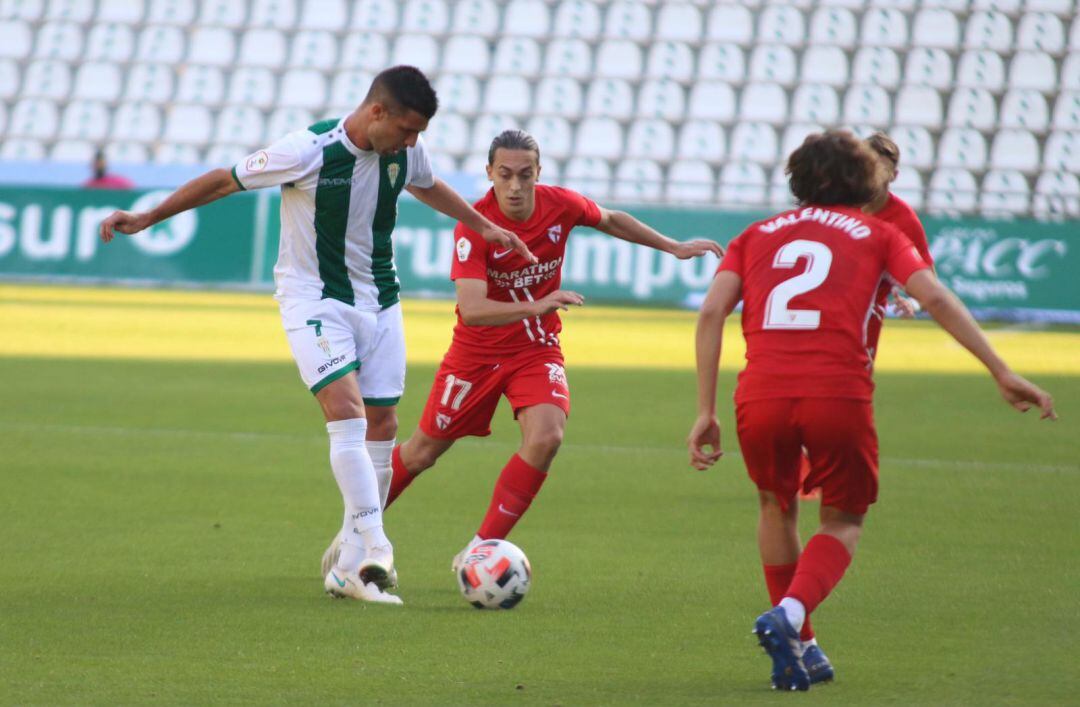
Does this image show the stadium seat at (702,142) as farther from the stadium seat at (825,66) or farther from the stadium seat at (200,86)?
the stadium seat at (200,86)

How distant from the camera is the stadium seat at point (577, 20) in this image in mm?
30578

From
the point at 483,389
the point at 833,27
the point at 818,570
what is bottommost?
the point at 818,570

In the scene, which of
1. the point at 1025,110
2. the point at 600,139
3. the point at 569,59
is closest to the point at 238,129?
the point at 569,59

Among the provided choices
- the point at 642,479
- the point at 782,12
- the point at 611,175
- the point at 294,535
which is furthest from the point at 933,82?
the point at 294,535

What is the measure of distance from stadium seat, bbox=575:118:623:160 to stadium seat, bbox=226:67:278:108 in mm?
5782

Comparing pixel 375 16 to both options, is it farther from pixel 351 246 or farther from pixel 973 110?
pixel 351 246

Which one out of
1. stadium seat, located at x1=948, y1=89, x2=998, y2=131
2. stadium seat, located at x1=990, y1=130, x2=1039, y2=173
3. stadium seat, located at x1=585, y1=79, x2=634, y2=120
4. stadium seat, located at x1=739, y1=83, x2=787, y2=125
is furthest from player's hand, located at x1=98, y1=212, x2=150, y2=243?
stadium seat, located at x1=948, y1=89, x2=998, y2=131

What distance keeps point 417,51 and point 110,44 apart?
19.8ft

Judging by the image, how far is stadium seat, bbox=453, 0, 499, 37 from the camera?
1222 inches

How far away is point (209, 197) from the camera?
5.96 m

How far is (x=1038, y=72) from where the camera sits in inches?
1108

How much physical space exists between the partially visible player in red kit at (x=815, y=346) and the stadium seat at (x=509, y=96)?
2495cm

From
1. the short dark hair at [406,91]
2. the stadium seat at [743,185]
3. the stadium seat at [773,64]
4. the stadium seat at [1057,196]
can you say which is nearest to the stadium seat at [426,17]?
the stadium seat at [773,64]

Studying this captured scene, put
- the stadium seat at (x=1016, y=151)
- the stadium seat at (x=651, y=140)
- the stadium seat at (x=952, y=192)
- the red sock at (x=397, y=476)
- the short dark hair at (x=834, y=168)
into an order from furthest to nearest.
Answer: the stadium seat at (x=651, y=140) < the stadium seat at (x=1016, y=151) < the stadium seat at (x=952, y=192) < the red sock at (x=397, y=476) < the short dark hair at (x=834, y=168)
